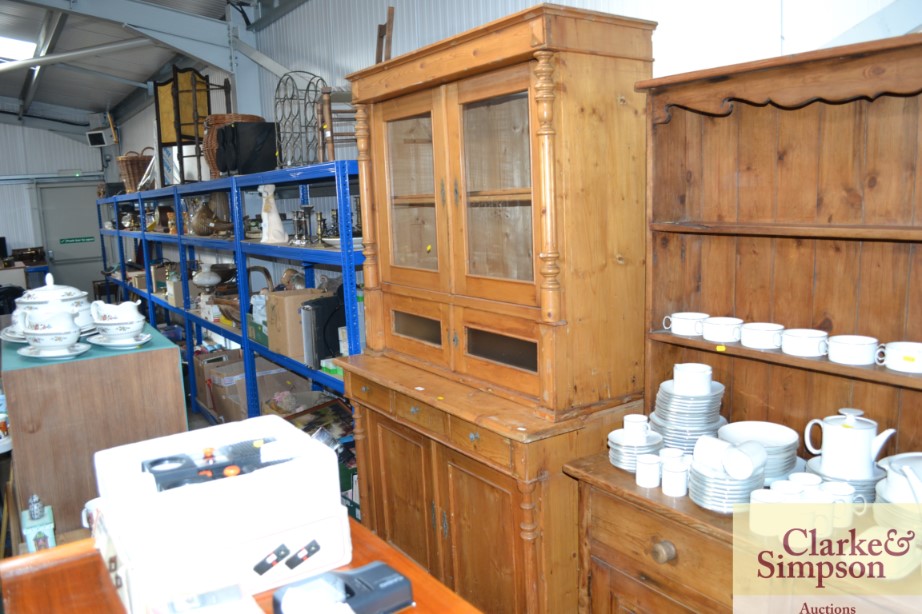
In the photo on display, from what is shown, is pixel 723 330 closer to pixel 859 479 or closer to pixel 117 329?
pixel 859 479

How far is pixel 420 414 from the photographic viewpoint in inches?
97.3

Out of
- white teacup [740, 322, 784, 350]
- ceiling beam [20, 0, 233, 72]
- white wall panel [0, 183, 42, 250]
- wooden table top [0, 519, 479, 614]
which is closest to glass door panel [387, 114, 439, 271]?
white teacup [740, 322, 784, 350]

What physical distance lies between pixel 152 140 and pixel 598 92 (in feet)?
28.4

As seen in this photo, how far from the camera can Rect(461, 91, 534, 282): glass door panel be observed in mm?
2096

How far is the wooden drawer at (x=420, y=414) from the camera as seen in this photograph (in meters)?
2.37

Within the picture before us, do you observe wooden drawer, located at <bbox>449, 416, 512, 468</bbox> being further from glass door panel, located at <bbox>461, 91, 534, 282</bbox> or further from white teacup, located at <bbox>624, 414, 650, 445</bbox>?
glass door panel, located at <bbox>461, 91, 534, 282</bbox>

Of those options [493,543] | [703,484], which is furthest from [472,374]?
[703,484]

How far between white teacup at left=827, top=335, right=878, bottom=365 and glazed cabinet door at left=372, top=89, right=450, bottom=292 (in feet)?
4.10

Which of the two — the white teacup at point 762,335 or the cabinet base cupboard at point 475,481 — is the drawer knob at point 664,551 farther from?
the white teacup at point 762,335

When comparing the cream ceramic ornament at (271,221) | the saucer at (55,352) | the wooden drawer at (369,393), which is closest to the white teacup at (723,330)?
the wooden drawer at (369,393)

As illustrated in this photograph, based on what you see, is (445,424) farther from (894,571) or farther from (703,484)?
(894,571)

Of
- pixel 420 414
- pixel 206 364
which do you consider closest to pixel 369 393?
pixel 420 414

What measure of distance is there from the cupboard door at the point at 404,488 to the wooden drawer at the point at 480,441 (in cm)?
25

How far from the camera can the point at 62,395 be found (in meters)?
2.15
